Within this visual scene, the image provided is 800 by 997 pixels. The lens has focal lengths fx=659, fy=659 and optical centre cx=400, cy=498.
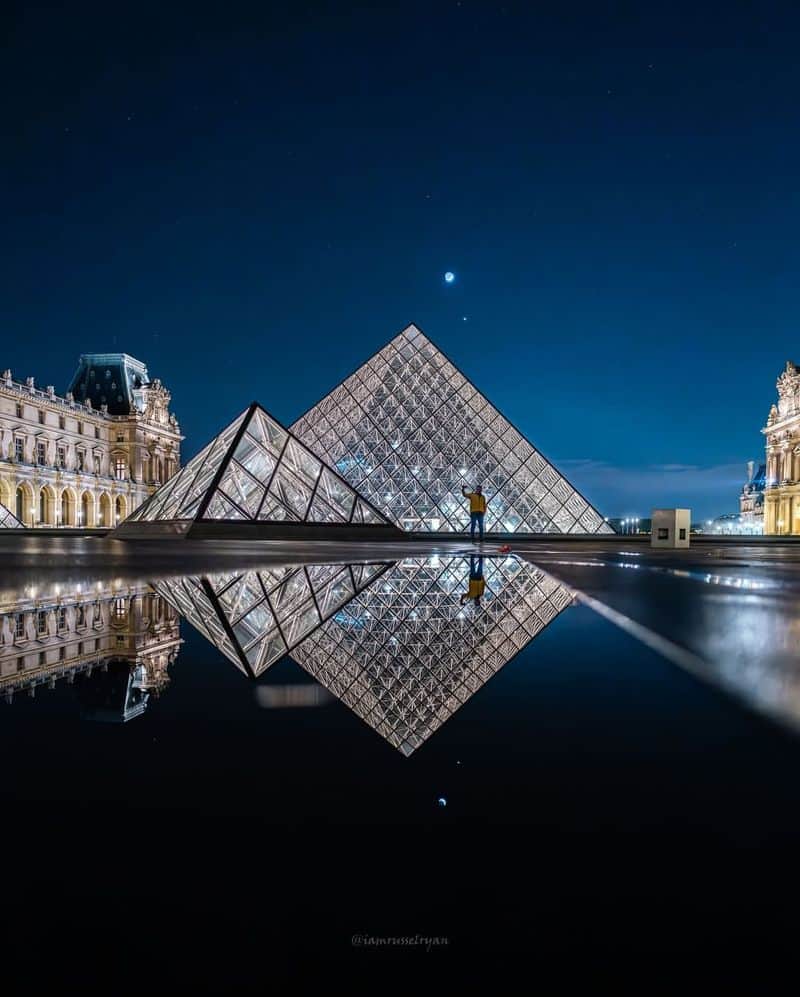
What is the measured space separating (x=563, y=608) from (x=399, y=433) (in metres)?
27.4

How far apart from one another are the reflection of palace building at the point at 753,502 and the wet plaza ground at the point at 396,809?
96.2 meters

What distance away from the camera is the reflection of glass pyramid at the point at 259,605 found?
8.95 ft

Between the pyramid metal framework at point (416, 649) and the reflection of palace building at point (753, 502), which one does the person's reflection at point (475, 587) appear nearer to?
the pyramid metal framework at point (416, 649)

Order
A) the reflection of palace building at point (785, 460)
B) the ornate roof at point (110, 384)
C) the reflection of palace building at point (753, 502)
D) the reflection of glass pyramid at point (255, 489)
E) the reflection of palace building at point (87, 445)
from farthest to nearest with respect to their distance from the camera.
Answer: the reflection of palace building at point (753, 502) → the ornate roof at point (110, 384) → the reflection of palace building at point (785, 460) → the reflection of palace building at point (87, 445) → the reflection of glass pyramid at point (255, 489)

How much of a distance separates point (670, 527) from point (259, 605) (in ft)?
41.1

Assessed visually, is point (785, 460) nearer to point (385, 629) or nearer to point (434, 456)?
point (434, 456)

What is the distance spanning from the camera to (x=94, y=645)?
2.57 metres

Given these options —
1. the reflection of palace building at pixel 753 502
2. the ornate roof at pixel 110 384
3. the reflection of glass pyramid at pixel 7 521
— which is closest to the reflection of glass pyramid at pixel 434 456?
the reflection of glass pyramid at pixel 7 521

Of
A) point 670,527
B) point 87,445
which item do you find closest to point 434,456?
point 670,527

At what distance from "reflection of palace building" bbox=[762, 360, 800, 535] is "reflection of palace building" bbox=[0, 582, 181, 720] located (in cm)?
5982

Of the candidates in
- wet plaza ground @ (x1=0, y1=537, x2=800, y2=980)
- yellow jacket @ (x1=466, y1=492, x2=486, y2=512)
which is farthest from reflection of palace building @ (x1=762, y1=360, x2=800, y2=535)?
wet plaza ground @ (x1=0, y1=537, x2=800, y2=980)

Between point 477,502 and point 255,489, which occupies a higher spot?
point 255,489

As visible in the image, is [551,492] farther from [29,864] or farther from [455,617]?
[29,864]

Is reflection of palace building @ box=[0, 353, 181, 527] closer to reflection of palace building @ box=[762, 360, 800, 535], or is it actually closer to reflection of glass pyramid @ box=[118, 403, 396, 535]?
reflection of glass pyramid @ box=[118, 403, 396, 535]
